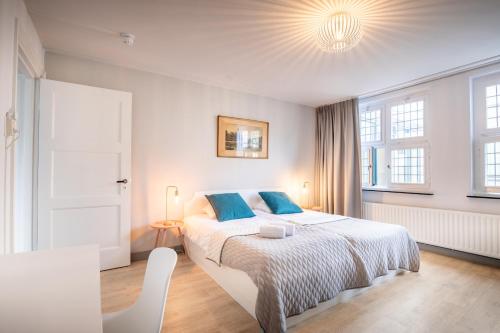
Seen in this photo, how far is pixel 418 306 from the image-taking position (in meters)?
2.10

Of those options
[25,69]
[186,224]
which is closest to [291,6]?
[25,69]

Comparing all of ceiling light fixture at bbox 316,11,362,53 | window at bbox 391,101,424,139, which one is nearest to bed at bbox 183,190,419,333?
ceiling light fixture at bbox 316,11,362,53

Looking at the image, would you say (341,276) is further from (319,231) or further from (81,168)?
(81,168)

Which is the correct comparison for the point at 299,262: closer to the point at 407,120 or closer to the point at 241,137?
the point at 241,137

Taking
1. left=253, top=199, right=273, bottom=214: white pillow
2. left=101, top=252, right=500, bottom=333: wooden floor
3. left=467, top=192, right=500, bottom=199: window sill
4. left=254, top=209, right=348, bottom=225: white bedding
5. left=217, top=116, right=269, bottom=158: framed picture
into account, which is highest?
left=217, top=116, right=269, bottom=158: framed picture

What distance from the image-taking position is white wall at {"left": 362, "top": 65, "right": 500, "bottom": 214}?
3.15m

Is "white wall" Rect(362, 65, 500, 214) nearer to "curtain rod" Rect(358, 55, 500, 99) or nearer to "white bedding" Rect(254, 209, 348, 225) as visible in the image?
"curtain rod" Rect(358, 55, 500, 99)

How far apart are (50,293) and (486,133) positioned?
4.39 m

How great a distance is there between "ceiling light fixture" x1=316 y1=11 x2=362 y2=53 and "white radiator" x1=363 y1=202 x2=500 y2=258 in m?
2.69

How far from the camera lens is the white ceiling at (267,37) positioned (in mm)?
1975

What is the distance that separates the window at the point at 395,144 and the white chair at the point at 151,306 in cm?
383

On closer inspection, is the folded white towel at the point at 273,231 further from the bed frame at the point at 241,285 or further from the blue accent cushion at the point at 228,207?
the blue accent cushion at the point at 228,207

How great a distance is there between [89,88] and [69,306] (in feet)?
9.07

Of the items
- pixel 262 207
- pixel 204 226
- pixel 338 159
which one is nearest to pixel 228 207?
pixel 204 226
